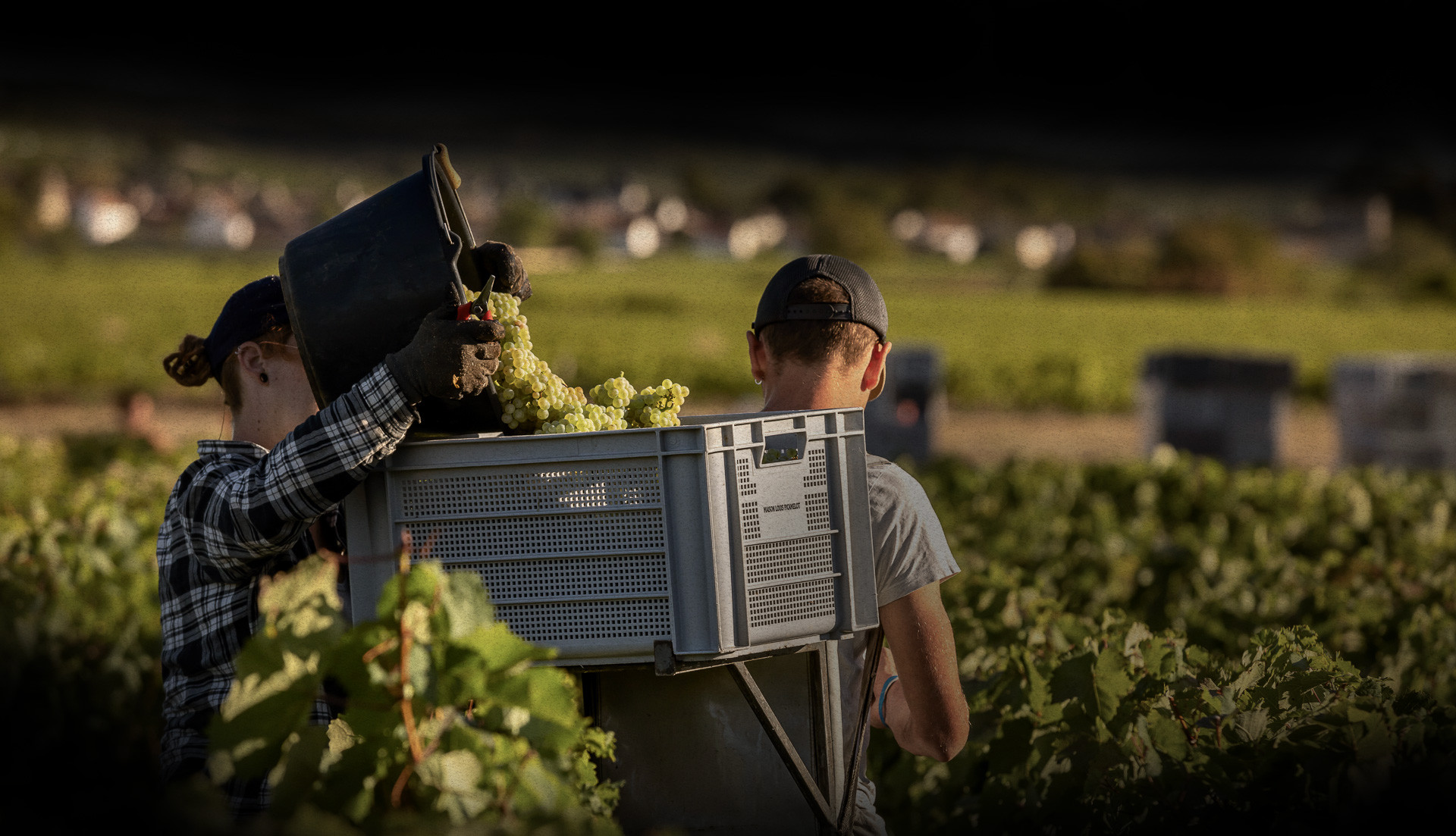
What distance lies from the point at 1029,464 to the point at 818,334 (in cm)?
713

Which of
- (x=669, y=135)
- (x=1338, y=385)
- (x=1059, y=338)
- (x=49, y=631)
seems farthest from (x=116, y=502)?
(x=669, y=135)

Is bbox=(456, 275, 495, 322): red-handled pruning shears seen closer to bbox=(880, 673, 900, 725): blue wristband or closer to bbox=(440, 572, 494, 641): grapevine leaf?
bbox=(440, 572, 494, 641): grapevine leaf

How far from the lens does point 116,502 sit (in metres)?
6.05

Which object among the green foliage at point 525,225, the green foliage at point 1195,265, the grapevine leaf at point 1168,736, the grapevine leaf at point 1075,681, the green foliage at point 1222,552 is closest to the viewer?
the grapevine leaf at point 1168,736

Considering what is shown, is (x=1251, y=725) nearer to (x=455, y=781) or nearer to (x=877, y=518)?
(x=877, y=518)

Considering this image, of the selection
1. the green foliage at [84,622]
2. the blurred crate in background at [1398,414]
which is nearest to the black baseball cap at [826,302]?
the green foliage at [84,622]

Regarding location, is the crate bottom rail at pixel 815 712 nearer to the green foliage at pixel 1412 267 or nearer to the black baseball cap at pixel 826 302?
the black baseball cap at pixel 826 302

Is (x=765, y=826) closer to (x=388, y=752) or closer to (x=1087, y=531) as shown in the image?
(x=388, y=752)

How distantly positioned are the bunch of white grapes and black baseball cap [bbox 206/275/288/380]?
477 millimetres

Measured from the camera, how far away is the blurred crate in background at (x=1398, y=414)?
16.2 meters

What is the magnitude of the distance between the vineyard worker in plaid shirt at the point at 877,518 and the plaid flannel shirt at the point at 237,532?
0.77m

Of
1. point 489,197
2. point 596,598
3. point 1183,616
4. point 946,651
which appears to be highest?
point 489,197

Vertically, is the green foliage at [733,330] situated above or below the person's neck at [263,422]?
above

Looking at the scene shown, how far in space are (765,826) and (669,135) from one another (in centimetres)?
19868
